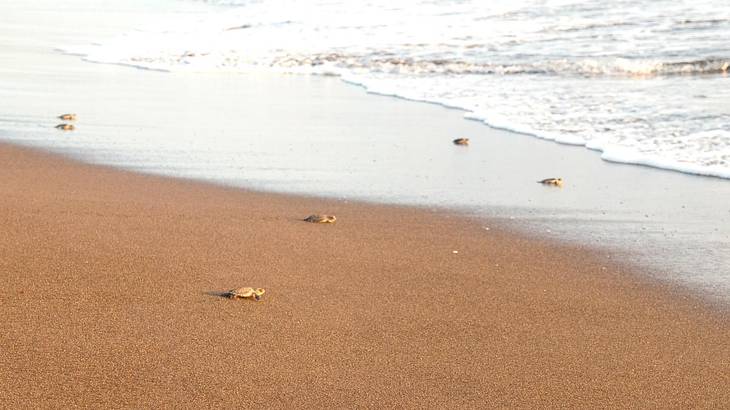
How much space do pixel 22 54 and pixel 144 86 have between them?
3.46 meters

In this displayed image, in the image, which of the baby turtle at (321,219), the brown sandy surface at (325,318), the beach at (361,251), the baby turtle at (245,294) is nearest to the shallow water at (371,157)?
the beach at (361,251)

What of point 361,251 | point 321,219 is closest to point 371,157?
point 321,219

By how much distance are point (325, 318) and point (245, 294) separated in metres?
0.38

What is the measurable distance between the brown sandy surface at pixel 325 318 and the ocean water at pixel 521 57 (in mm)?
3374

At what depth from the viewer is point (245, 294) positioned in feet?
14.6

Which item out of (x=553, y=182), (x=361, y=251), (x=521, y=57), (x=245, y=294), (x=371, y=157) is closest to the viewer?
(x=245, y=294)

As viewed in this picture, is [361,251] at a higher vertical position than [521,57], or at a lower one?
lower

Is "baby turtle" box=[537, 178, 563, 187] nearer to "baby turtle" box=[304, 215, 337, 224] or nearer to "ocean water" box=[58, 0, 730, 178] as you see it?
"ocean water" box=[58, 0, 730, 178]

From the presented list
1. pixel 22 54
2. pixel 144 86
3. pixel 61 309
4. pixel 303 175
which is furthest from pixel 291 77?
pixel 61 309

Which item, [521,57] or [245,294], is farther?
[521,57]

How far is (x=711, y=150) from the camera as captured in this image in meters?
8.49

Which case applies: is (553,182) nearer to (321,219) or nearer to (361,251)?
(321,219)

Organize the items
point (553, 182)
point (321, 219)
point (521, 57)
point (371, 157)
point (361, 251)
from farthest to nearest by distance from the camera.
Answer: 1. point (521, 57)
2. point (371, 157)
3. point (553, 182)
4. point (321, 219)
5. point (361, 251)

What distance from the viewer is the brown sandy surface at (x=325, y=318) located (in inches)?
141
